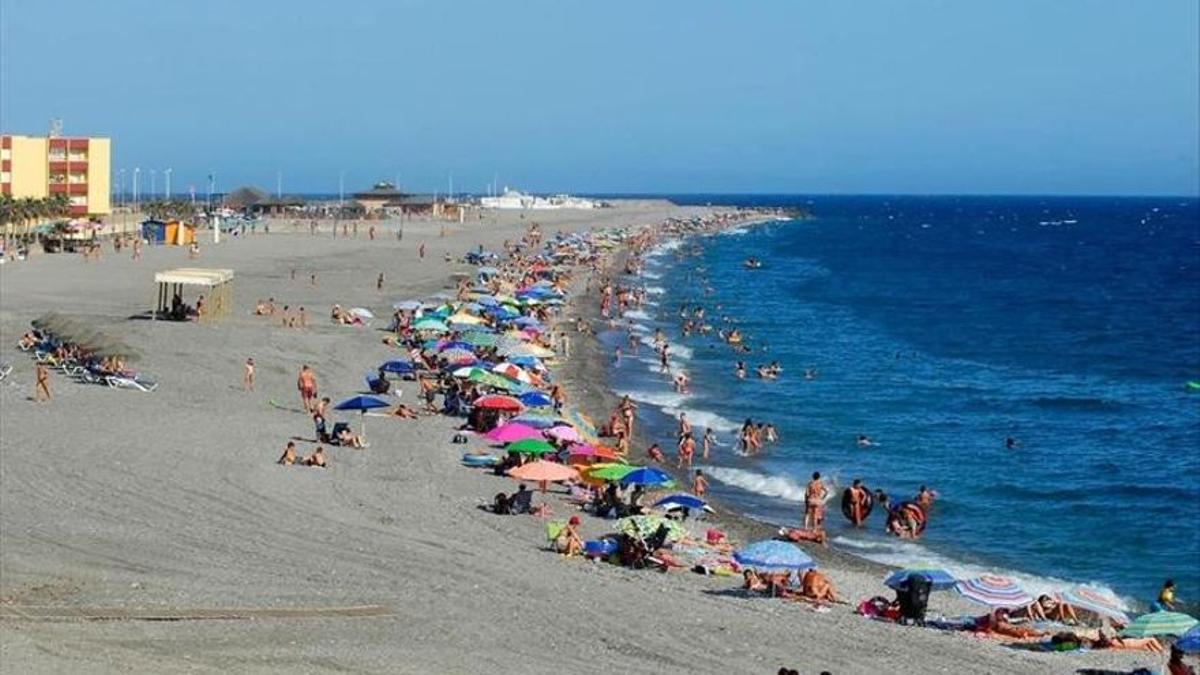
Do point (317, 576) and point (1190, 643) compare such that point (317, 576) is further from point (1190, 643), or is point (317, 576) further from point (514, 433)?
point (1190, 643)

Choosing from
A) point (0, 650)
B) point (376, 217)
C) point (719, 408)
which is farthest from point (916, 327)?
point (376, 217)

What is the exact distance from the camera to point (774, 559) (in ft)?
59.3

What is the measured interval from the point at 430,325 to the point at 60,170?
53.7 m

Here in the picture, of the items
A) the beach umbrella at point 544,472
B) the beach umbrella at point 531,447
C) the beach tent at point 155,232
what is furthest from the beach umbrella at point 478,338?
the beach tent at point 155,232

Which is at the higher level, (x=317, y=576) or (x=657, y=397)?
(x=317, y=576)

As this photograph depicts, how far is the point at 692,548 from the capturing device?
20562 mm

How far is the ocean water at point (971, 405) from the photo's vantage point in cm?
2462

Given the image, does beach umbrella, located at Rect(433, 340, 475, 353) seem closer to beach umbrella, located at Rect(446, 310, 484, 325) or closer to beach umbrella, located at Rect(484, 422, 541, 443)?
beach umbrella, located at Rect(446, 310, 484, 325)

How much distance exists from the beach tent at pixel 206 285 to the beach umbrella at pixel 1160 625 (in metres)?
28.8

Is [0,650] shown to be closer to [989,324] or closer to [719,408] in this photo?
[719,408]

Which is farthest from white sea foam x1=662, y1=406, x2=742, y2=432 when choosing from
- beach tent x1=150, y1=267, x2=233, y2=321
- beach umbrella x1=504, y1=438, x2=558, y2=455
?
beach tent x1=150, y1=267, x2=233, y2=321

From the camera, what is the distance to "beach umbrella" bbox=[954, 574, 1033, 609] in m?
17.1

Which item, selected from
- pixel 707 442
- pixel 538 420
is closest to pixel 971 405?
pixel 707 442

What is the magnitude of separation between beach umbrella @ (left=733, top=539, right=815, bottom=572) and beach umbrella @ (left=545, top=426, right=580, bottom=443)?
7.63 metres
